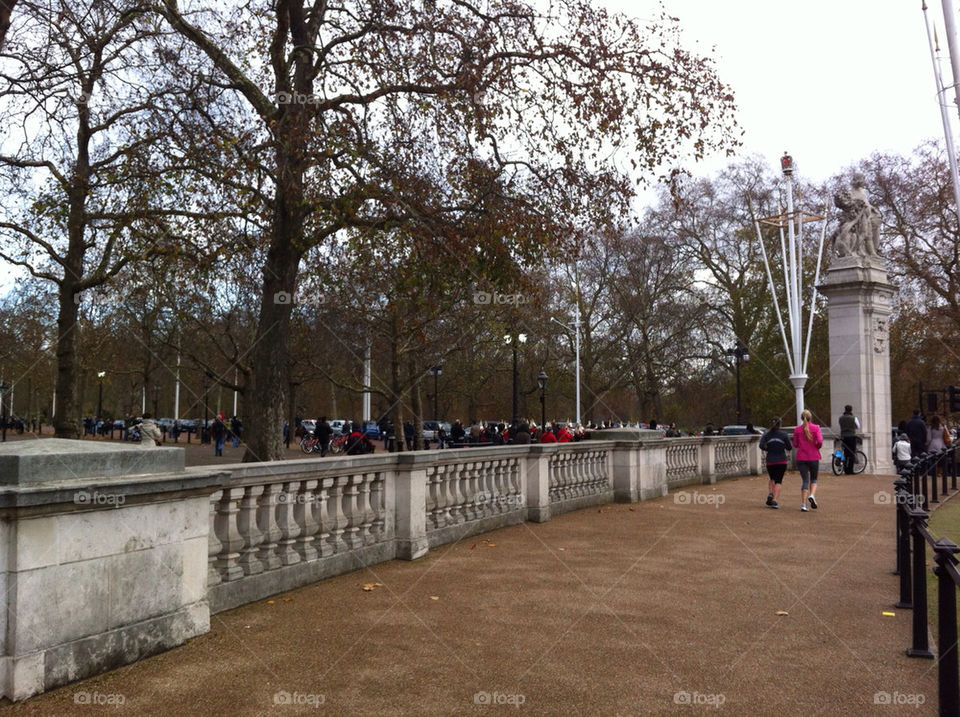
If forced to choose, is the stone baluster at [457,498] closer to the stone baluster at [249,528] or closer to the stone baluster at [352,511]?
the stone baluster at [352,511]

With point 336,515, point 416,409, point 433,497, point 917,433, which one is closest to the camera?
point 336,515

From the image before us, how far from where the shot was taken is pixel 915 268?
125 ft

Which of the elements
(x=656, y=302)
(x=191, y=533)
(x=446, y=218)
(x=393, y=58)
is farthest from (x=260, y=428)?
(x=656, y=302)

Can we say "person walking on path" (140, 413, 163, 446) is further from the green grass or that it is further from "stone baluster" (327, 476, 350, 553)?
the green grass

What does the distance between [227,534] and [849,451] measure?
2135 centimetres

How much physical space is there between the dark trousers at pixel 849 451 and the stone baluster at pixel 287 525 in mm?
20390

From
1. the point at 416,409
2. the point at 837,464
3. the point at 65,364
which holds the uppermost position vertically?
the point at 65,364

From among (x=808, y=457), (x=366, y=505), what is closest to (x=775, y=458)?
(x=808, y=457)

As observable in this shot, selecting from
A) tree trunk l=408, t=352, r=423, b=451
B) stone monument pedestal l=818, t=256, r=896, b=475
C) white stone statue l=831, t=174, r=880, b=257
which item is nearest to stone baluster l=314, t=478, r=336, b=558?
stone monument pedestal l=818, t=256, r=896, b=475

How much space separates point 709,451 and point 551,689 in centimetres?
1495

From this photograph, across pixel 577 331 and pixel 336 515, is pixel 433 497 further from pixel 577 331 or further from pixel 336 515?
pixel 577 331

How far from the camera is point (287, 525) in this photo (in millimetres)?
6742

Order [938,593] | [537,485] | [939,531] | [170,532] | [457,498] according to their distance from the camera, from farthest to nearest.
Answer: [537,485]
[939,531]
[457,498]
[170,532]
[938,593]

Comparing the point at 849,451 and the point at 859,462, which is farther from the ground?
the point at 849,451
